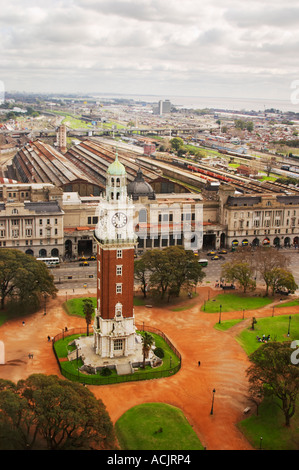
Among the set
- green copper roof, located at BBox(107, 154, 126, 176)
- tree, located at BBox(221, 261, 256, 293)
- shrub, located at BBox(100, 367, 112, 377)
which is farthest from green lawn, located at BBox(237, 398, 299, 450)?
tree, located at BBox(221, 261, 256, 293)

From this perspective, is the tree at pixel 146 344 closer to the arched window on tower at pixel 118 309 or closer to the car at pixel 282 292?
the arched window on tower at pixel 118 309

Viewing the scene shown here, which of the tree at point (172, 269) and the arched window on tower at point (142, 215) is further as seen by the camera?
the arched window on tower at point (142, 215)

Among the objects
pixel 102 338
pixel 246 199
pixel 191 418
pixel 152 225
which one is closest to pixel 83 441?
pixel 191 418

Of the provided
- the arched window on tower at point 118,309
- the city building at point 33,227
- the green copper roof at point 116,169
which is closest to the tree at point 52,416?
the arched window on tower at point 118,309

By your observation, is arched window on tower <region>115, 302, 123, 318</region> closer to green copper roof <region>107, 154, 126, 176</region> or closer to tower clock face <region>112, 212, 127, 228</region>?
tower clock face <region>112, 212, 127, 228</region>

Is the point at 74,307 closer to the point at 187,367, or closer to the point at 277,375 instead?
the point at 187,367

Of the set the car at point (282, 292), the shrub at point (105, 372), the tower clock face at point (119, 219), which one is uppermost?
the tower clock face at point (119, 219)
